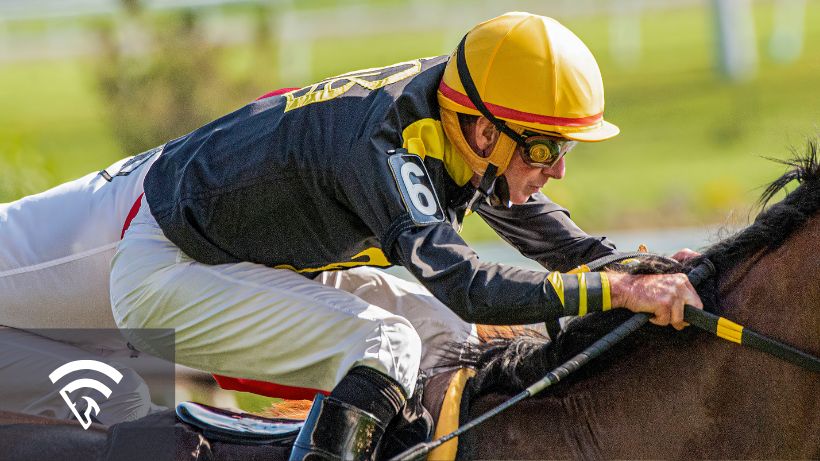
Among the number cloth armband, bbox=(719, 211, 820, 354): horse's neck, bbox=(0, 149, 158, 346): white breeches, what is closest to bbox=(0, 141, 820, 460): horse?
bbox=(719, 211, 820, 354): horse's neck

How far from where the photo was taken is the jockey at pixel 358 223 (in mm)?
3619

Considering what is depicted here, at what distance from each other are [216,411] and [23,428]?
0.69 meters

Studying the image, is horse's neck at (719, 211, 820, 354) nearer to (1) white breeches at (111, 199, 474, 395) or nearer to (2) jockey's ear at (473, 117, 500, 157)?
(2) jockey's ear at (473, 117, 500, 157)

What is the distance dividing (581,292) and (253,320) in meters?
1.19

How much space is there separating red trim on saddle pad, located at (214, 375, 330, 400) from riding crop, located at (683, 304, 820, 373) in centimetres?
135

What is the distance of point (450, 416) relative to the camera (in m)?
3.79

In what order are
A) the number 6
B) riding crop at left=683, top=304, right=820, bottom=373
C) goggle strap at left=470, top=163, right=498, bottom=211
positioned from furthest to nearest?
goggle strap at left=470, top=163, right=498, bottom=211 < the number 6 < riding crop at left=683, top=304, right=820, bottom=373

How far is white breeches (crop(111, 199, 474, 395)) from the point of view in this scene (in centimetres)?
382

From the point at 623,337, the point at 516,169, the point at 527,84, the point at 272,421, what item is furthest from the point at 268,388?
the point at 527,84

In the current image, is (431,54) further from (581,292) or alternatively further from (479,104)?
(581,292)

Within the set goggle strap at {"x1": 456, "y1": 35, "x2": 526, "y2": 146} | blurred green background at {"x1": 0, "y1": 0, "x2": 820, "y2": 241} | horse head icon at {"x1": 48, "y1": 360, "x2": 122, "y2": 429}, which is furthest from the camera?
blurred green background at {"x1": 0, "y1": 0, "x2": 820, "y2": 241}

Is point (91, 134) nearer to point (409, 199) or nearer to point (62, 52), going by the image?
point (62, 52)

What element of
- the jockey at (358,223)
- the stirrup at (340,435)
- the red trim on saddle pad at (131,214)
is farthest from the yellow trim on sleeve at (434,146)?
the red trim on saddle pad at (131,214)

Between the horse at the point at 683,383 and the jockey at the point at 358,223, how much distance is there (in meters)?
0.19
